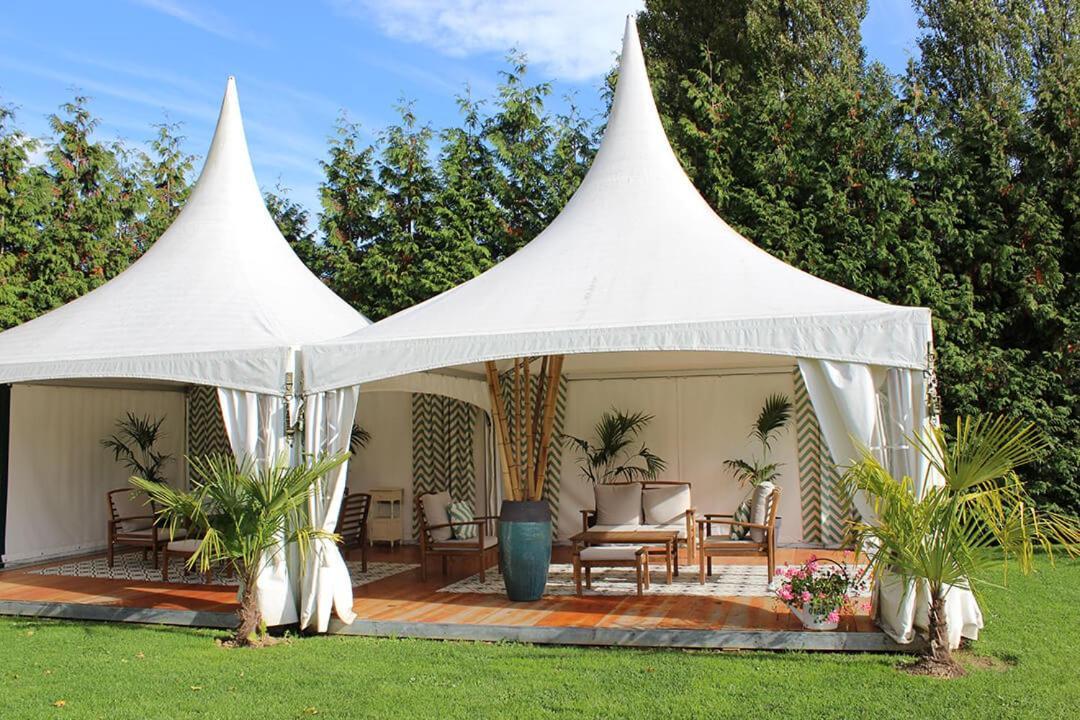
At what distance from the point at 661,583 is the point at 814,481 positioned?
134 inches

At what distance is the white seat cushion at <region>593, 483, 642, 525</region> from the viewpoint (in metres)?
8.97

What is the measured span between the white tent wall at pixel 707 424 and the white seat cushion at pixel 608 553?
366 centimetres

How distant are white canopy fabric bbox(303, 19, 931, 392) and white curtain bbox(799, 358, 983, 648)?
14 cm

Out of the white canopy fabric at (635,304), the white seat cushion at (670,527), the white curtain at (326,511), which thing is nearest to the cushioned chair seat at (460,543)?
the white seat cushion at (670,527)

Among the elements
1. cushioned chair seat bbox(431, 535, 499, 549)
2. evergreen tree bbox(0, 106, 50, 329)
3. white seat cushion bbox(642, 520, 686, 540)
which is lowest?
cushioned chair seat bbox(431, 535, 499, 549)

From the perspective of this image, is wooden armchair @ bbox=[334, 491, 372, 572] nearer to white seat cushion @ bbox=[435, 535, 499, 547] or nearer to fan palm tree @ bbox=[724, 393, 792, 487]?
white seat cushion @ bbox=[435, 535, 499, 547]

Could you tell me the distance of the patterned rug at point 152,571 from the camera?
8.95 meters

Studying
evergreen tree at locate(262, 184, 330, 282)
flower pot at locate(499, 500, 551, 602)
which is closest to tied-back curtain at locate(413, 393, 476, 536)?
flower pot at locate(499, 500, 551, 602)

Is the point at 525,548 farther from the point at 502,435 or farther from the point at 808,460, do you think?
the point at 808,460

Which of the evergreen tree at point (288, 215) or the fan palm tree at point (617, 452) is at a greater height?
the evergreen tree at point (288, 215)

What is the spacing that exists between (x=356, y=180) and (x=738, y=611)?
9423 mm

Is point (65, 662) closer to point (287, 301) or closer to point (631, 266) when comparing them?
point (287, 301)

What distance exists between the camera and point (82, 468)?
11.5 m

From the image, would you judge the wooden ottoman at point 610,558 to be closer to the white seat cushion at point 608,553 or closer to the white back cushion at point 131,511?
the white seat cushion at point 608,553
